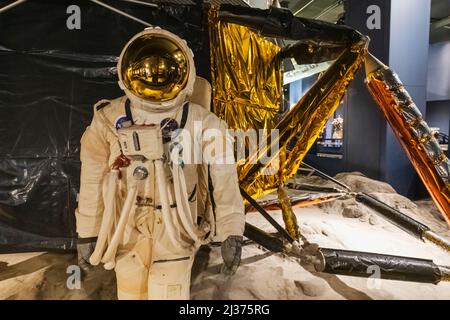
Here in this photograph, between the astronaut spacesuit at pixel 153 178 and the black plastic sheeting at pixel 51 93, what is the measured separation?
1395 mm

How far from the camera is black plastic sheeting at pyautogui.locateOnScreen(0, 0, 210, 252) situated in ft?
8.75

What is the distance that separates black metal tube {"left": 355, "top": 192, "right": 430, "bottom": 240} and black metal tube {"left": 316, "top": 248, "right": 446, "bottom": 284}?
0.54 metres

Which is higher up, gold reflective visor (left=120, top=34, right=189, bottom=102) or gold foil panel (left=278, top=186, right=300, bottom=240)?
gold reflective visor (left=120, top=34, right=189, bottom=102)

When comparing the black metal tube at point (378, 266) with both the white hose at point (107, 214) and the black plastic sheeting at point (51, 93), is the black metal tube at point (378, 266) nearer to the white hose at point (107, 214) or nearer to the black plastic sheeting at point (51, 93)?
the white hose at point (107, 214)

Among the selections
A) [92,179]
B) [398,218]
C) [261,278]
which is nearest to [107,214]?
[92,179]

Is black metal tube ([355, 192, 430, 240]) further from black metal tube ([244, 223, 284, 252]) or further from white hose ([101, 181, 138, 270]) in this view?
white hose ([101, 181, 138, 270])

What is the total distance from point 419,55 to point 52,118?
629 cm

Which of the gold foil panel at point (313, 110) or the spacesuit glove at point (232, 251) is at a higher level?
the gold foil panel at point (313, 110)

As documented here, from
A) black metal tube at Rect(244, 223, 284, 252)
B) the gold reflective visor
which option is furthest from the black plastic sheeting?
black metal tube at Rect(244, 223, 284, 252)

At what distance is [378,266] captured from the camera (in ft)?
6.20

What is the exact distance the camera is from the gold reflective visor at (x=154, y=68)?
53.2 inches

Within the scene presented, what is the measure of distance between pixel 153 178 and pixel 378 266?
1.72 metres

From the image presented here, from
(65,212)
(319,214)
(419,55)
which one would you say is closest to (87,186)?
(65,212)

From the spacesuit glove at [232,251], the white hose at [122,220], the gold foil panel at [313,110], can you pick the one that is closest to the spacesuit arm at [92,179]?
the white hose at [122,220]
